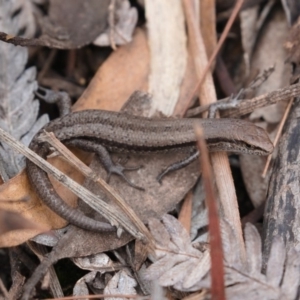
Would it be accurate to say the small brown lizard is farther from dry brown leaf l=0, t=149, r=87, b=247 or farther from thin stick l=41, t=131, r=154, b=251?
dry brown leaf l=0, t=149, r=87, b=247

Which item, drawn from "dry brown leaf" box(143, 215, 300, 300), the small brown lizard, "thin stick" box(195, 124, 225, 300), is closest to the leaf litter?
"dry brown leaf" box(143, 215, 300, 300)

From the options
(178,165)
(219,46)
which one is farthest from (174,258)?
(219,46)

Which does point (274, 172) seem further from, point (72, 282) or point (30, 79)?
point (30, 79)

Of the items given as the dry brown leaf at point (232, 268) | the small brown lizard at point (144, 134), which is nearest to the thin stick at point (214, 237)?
the dry brown leaf at point (232, 268)

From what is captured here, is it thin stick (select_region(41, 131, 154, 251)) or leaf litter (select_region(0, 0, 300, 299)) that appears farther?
thin stick (select_region(41, 131, 154, 251))

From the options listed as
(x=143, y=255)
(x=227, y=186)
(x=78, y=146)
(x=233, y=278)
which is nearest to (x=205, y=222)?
(x=227, y=186)

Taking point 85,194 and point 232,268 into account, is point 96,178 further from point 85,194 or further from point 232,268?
point 232,268

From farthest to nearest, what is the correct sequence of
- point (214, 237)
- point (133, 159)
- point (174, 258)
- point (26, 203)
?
point (133, 159) → point (26, 203) → point (174, 258) → point (214, 237)
